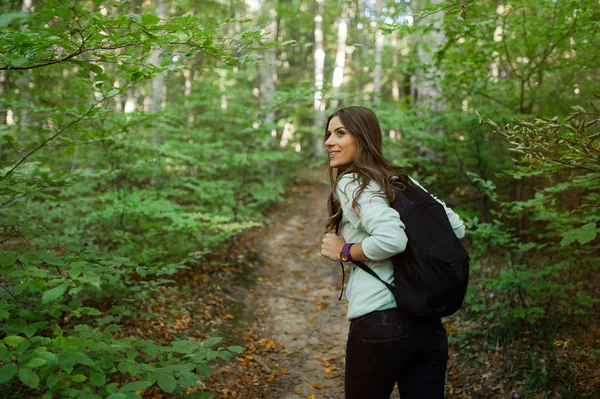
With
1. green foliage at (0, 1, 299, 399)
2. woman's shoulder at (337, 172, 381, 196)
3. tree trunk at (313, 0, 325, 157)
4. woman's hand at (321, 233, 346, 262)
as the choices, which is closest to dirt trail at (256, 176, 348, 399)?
green foliage at (0, 1, 299, 399)

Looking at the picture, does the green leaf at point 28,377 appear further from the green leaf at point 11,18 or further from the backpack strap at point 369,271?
the backpack strap at point 369,271

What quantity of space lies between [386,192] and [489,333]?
3467 mm

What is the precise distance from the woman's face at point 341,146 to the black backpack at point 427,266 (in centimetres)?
38

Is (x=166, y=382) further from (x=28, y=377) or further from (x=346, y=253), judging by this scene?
(x=346, y=253)

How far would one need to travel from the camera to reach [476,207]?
284 inches

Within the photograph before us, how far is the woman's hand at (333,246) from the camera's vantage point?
83.1 inches

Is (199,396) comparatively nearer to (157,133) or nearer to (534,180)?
(534,180)

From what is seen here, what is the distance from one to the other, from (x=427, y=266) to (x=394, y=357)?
1.57 feet

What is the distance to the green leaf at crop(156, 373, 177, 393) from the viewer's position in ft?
6.75

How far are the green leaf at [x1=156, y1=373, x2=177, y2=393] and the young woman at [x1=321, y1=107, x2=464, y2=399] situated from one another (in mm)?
958

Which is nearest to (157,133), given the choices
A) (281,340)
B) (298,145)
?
(281,340)

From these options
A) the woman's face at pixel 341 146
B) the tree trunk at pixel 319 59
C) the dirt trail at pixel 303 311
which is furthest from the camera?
the tree trunk at pixel 319 59

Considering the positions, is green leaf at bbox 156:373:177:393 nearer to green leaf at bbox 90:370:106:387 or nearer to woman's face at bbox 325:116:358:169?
green leaf at bbox 90:370:106:387

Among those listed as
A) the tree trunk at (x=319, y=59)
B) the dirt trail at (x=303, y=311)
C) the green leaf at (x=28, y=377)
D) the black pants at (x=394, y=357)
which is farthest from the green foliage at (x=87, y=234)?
the tree trunk at (x=319, y=59)
